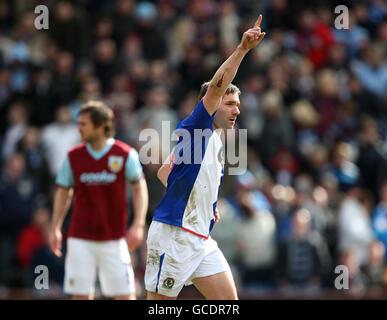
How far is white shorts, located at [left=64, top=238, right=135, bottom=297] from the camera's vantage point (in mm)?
11281

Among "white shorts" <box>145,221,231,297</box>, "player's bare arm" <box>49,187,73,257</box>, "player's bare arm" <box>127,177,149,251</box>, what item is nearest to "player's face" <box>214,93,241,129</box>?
"white shorts" <box>145,221,231,297</box>

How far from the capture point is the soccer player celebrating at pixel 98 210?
1128 centimetres

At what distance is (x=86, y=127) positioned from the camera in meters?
11.4

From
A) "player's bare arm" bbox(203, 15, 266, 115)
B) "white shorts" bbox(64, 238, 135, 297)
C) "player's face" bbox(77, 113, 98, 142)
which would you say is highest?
"player's bare arm" bbox(203, 15, 266, 115)

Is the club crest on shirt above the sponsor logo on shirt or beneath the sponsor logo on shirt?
above

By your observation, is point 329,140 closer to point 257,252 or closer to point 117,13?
point 257,252

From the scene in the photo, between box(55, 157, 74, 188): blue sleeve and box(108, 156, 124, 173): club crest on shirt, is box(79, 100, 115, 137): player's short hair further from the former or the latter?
box(55, 157, 74, 188): blue sleeve

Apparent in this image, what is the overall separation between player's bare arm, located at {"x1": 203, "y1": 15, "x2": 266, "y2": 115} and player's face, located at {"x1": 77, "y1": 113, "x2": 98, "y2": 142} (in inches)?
107

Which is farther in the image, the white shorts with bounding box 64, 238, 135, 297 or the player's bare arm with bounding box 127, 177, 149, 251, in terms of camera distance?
the white shorts with bounding box 64, 238, 135, 297

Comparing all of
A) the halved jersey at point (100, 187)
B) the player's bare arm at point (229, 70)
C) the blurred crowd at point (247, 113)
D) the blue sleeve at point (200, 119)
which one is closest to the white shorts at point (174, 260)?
the blue sleeve at point (200, 119)

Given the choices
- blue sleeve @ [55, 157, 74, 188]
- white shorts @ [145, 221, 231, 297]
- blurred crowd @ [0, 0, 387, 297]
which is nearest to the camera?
white shorts @ [145, 221, 231, 297]

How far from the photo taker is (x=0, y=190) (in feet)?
52.2

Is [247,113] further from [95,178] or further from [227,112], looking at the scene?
[227,112]

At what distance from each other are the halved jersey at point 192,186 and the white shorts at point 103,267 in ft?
7.23
